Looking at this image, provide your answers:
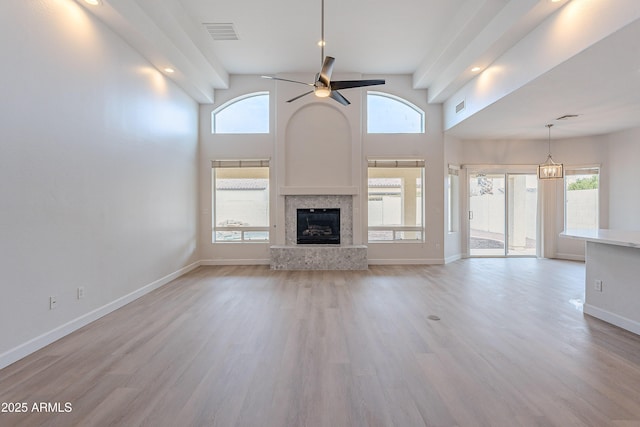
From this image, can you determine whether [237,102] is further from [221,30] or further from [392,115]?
[392,115]

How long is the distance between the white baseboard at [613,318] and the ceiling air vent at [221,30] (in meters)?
6.31

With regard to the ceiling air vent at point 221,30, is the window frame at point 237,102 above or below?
below

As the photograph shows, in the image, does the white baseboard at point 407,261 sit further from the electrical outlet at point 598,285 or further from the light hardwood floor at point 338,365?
the electrical outlet at point 598,285

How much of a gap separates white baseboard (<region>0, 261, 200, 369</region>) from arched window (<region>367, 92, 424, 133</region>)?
17.7ft

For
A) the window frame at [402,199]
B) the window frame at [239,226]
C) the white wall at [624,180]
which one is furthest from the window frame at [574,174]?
the window frame at [239,226]

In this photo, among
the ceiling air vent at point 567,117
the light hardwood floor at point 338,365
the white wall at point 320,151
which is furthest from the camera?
the white wall at point 320,151

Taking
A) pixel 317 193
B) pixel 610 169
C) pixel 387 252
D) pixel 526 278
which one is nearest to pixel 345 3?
pixel 317 193

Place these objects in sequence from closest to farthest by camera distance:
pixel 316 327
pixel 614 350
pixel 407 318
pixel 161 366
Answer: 1. pixel 161 366
2. pixel 614 350
3. pixel 316 327
4. pixel 407 318

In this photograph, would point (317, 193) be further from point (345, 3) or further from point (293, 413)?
point (293, 413)

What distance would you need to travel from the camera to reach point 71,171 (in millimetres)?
3127

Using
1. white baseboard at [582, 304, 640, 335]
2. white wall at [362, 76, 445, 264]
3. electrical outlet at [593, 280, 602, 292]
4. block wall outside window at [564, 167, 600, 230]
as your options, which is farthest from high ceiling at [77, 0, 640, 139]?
white baseboard at [582, 304, 640, 335]

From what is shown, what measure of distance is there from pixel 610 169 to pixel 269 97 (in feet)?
25.8

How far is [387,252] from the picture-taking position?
6680mm

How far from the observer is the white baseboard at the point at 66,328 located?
2477mm
